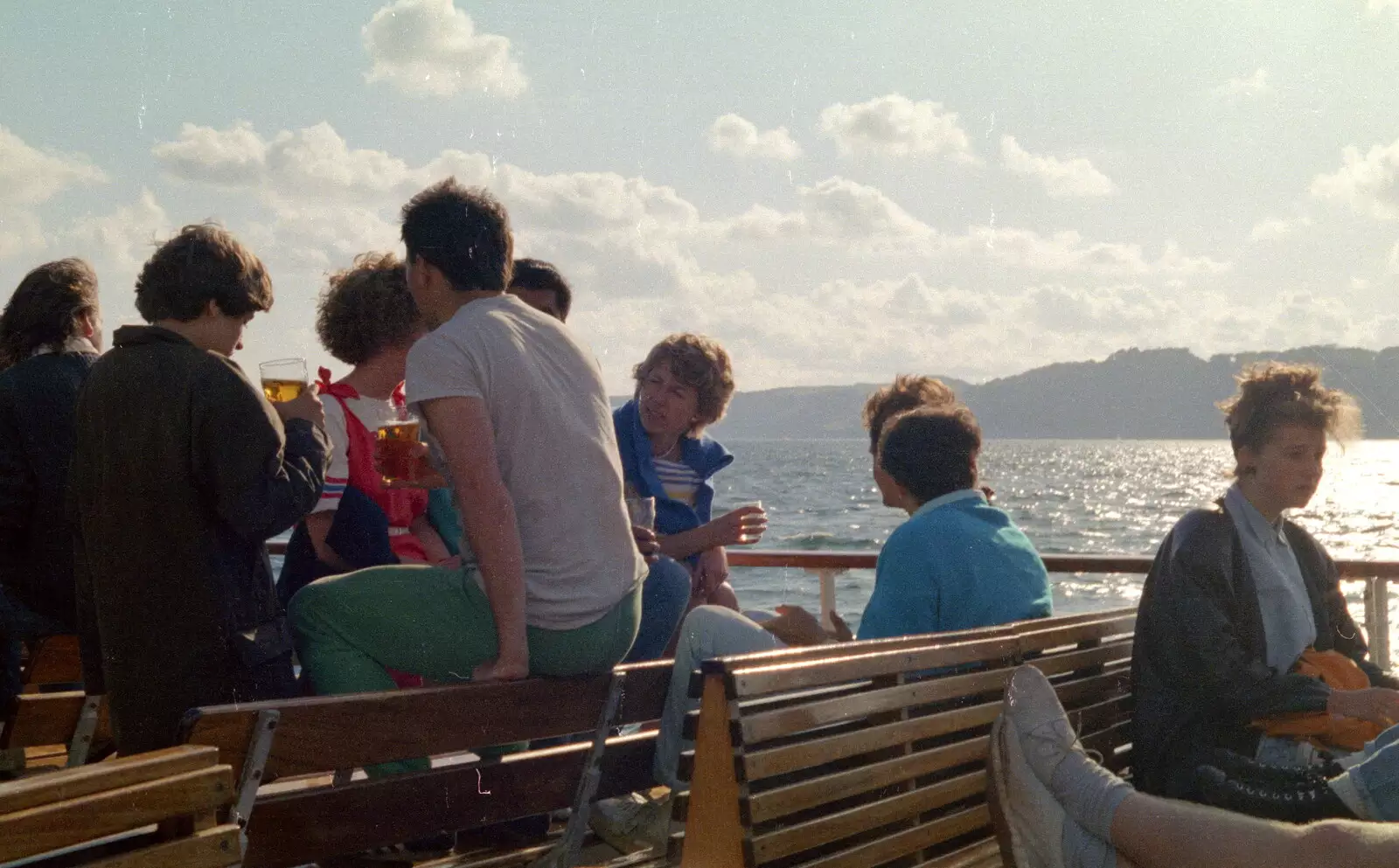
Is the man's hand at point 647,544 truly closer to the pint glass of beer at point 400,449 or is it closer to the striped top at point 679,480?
the pint glass of beer at point 400,449

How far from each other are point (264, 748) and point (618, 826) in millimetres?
1131

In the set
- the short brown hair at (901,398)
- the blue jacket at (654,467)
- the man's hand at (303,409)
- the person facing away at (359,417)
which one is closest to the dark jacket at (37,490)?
the person facing away at (359,417)

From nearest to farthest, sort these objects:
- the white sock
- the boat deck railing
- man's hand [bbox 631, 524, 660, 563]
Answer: the white sock, man's hand [bbox 631, 524, 660, 563], the boat deck railing

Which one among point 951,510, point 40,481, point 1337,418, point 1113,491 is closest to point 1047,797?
point 951,510

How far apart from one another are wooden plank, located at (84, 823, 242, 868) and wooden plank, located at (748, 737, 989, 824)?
926 mm

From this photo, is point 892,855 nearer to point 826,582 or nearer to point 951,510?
point 951,510

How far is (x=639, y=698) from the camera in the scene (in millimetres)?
2691

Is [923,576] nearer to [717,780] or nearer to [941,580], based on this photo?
[941,580]

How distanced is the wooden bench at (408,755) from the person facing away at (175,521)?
298 millimetres

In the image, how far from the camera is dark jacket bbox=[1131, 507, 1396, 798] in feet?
10.1

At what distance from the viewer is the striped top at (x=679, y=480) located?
4191 millimetres

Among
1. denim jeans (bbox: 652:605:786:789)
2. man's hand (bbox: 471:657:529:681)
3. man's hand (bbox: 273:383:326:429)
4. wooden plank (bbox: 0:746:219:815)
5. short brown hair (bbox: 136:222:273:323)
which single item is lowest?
denim jeans (bbox: 652:605:786:789)

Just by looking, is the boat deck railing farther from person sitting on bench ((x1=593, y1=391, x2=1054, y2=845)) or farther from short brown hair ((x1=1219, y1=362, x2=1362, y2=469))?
person sitting on bench ((x1=593, y1=391, x2=1054, y2=845))

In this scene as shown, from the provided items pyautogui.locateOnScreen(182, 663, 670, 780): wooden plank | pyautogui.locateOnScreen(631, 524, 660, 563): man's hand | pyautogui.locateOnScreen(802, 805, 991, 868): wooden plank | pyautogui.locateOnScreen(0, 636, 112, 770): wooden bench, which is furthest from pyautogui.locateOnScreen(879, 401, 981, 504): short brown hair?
pyautogui.locateOnScreen(0, 636, 112, 770): wooden bench
